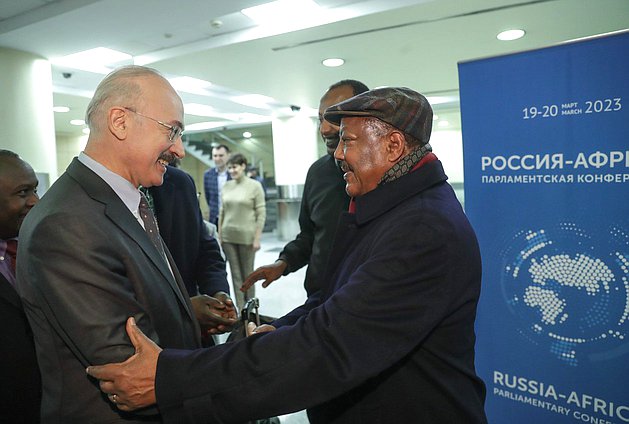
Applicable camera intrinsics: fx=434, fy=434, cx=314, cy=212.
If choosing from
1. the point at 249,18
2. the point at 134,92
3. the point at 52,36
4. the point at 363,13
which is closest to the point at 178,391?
the point at 134,92

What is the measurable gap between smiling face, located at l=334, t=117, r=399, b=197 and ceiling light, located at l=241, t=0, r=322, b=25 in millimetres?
3146

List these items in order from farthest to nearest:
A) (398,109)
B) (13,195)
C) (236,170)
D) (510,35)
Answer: (236,170) → (510,35) → (13,195) → (398,109)

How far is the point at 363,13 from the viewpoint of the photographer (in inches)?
155

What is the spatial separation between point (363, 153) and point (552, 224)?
124cm

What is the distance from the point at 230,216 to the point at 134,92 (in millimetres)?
3731

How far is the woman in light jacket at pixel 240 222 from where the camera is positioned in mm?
4777

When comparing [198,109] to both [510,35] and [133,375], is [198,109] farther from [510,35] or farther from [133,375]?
[133,375]

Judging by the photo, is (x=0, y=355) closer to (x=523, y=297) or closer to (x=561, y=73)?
(x=523, y=297)

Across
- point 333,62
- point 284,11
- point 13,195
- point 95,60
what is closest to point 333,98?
point 13,195

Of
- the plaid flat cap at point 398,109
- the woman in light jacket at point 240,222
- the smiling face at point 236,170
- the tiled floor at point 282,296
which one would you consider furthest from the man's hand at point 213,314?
the smiling face at point 236,170

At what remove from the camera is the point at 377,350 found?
0.96m

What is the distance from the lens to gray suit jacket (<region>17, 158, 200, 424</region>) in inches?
37.3

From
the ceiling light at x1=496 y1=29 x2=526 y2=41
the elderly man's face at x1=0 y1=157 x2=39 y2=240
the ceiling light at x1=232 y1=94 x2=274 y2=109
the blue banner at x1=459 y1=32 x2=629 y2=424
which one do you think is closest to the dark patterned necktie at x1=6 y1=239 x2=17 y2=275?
the elderly man's face at x1=0 y1=157 x2=39 y2=240

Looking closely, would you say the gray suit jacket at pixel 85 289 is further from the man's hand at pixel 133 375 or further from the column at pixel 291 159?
the column at pixel 291 159
